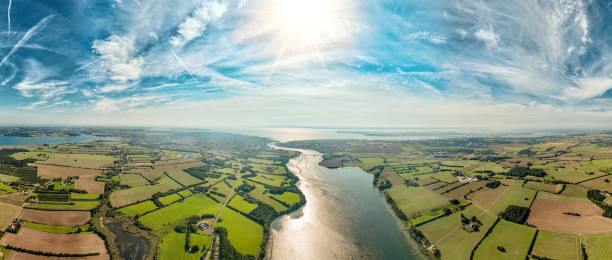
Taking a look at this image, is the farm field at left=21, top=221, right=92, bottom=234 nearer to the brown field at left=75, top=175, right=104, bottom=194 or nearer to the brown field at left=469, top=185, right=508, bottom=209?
the brown field at left=75, top=175, right=104, bottom=194

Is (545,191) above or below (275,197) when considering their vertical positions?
above

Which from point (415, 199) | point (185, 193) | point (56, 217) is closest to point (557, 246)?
point (415, 199)

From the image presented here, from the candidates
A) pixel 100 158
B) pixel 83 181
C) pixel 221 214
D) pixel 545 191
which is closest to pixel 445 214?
pixel 545 191

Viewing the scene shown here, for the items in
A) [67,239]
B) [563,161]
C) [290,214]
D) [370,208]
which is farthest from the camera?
[563,161]

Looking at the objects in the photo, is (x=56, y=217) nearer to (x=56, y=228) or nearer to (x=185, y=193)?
(x=56, y=228)

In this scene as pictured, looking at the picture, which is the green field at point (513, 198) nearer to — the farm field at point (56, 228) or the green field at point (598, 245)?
the green field at point (598, 245)

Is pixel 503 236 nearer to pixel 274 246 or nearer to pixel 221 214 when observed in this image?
pixel 274 246

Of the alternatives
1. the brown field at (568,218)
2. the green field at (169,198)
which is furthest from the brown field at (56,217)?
the brown field at (568,218)
